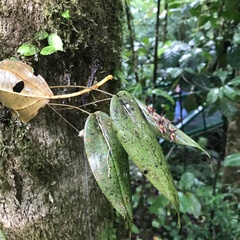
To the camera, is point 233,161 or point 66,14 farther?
point 233,161

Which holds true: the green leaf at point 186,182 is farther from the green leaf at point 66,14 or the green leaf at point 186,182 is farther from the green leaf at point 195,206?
the green leaf at point 66,14

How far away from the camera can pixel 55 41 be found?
24.5 inches

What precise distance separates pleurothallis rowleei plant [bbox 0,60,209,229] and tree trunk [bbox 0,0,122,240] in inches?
2.5

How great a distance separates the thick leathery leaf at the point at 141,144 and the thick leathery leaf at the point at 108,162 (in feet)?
0.13

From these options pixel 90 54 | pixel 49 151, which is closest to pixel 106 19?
pixel 90 54

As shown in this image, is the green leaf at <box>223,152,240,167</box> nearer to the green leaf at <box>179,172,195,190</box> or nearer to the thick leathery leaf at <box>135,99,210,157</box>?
the green leaf at <box>179,172,195,190</box>

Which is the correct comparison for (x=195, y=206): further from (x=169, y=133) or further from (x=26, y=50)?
(x=26, y=50)

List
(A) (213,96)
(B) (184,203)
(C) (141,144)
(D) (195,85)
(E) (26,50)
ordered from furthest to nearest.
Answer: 1. (D) (195,85)
2. (A) (213,96)
3. (B) (184,203)
4. (E) (26,50)
5. (C) (141,144)

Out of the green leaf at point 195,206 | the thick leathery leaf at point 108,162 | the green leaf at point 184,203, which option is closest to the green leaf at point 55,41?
the thick leathery leaf at point 108,162

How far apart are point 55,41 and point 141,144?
276 mm

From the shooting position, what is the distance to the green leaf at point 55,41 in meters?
0.62

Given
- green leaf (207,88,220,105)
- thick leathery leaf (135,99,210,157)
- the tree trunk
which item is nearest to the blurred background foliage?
green leaf (207,88,220,105)

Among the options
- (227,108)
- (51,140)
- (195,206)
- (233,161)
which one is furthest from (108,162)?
(227,108)

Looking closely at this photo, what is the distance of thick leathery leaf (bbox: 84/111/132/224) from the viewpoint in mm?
486
